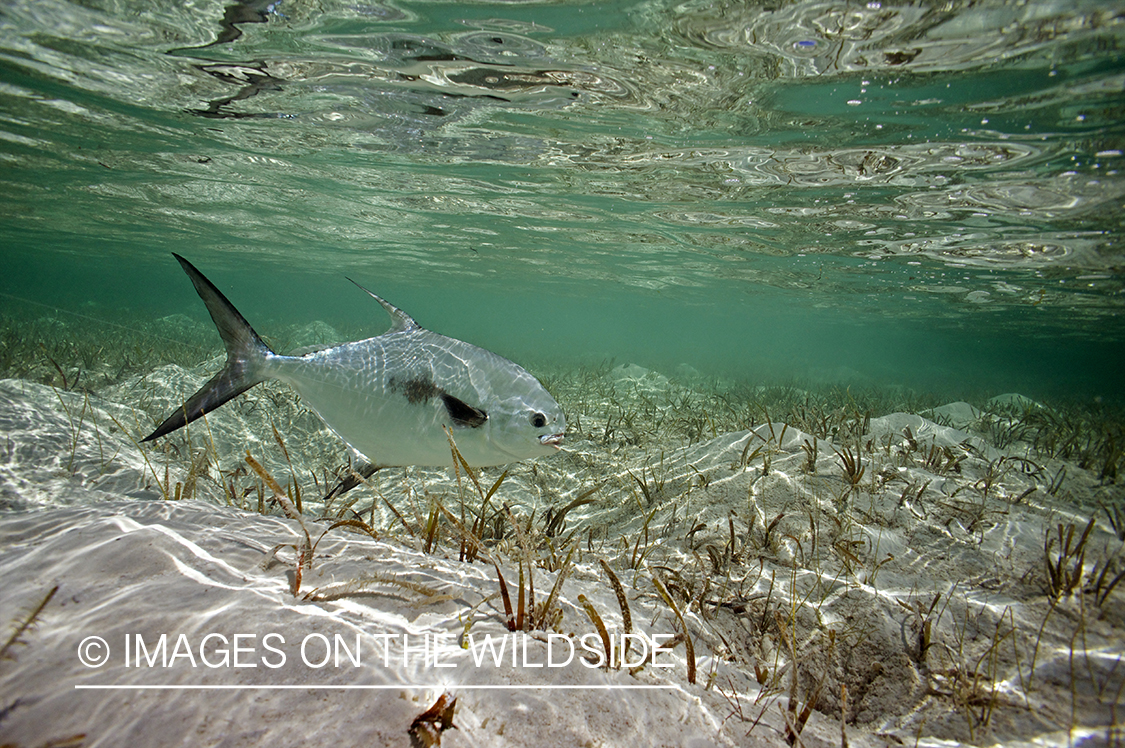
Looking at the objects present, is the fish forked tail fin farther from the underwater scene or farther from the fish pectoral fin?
the fish pectoral fin

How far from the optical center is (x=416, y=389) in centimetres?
313

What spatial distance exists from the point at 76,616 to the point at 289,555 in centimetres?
79

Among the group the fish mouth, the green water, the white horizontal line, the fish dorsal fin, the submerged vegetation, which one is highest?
the green water

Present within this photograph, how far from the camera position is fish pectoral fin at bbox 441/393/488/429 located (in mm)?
2996

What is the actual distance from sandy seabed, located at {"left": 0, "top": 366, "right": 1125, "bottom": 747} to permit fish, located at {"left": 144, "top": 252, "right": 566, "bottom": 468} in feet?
1.59

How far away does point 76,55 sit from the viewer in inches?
315

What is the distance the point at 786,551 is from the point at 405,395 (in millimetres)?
3160

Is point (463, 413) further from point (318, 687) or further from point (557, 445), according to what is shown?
point (318, 687)

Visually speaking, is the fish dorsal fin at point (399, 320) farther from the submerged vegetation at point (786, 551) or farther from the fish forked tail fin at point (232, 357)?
the submerged vegetation at point (786, 551)

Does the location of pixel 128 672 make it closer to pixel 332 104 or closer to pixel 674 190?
pixel 332 104

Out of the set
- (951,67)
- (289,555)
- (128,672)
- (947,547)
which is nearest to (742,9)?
(951,67)

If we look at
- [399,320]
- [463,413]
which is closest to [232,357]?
[399,320]

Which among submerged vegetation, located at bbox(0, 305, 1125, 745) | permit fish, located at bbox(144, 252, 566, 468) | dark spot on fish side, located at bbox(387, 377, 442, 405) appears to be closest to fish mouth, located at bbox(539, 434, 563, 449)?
permit fish, located at bbox(144, 252, 566, 468)

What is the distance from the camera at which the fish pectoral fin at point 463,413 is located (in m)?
3.00
